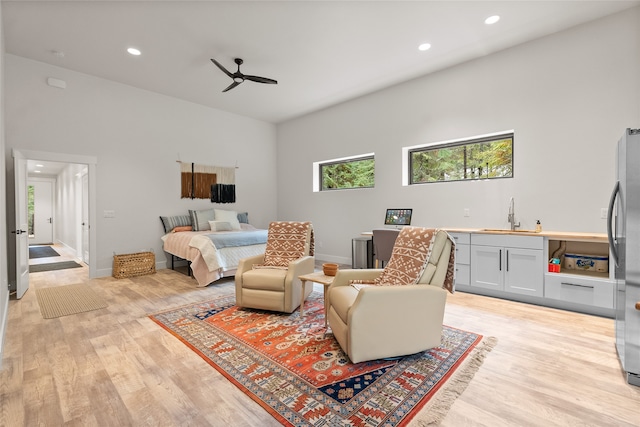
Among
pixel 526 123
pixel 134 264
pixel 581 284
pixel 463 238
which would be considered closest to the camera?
pixel 581 284

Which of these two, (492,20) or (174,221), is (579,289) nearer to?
(492,20)

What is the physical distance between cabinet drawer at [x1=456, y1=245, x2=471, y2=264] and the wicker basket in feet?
15.9

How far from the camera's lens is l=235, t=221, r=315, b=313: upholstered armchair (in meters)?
3.09

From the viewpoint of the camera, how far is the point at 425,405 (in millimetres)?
1727

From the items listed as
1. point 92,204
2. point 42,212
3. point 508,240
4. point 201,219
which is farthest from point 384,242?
point 42,212

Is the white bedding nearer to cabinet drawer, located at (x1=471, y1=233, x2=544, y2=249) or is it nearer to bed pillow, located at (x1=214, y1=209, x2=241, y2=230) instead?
bed pillow, located at (x1=214, y1=209, x2=241, y2=230)

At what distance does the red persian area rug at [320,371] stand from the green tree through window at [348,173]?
347cm

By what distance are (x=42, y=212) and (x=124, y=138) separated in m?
Result: 7.76

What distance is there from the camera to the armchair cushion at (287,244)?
3566 mm

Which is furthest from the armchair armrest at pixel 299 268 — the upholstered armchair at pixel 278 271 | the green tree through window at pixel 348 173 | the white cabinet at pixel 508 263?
the green tree through window at pixel 348 173

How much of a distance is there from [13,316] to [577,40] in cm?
687

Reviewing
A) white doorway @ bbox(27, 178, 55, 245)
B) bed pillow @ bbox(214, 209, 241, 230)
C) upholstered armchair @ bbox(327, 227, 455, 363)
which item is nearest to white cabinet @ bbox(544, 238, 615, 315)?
upholstered armchair @ bbox(327, 227, 455, 363)

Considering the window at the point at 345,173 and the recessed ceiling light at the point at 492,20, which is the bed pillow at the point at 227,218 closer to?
the window at the point at 345,173

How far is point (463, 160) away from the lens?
4590 mm
